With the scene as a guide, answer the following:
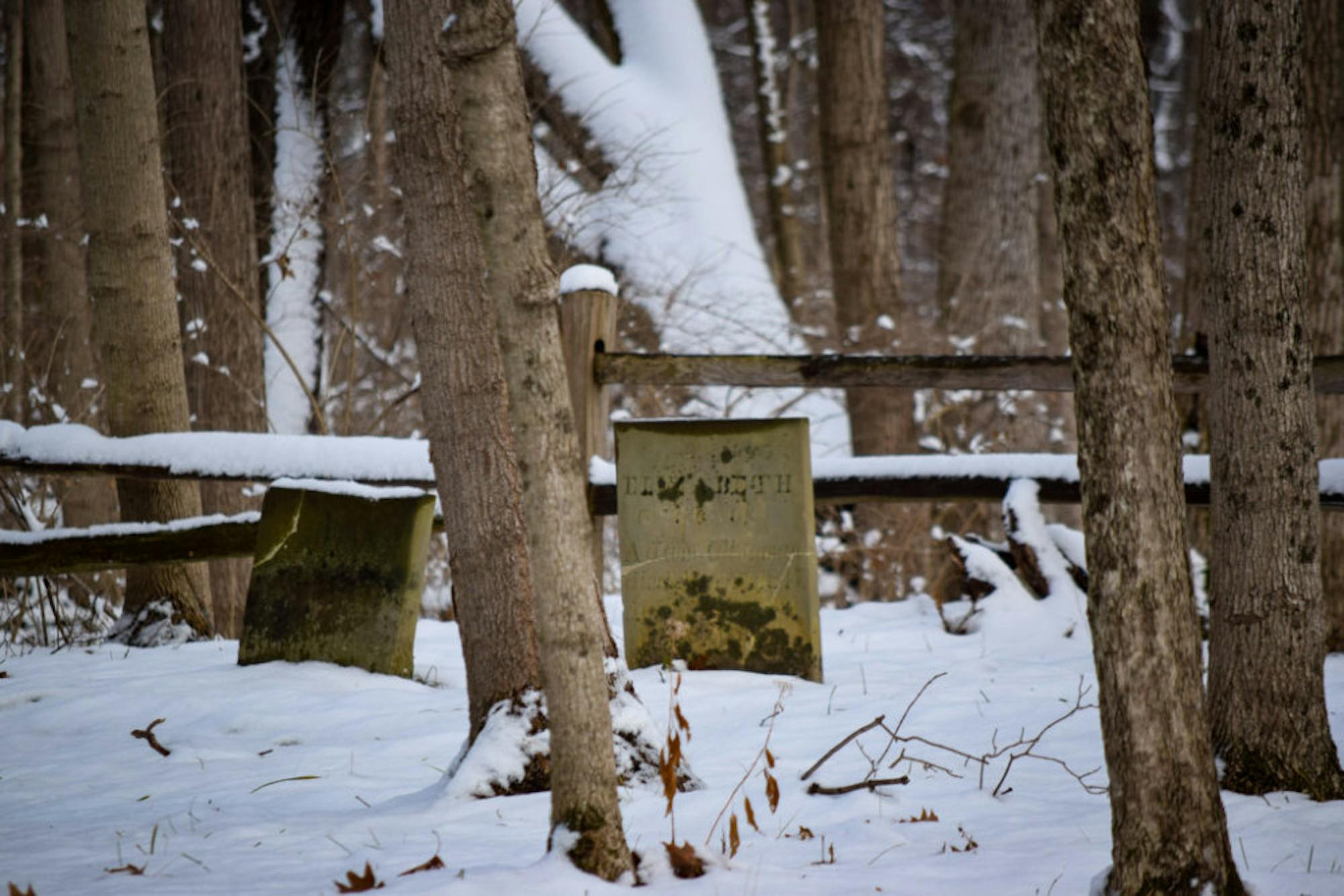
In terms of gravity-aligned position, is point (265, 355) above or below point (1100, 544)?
above

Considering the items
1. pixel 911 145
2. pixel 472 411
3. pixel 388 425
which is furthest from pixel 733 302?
pixel 911 145

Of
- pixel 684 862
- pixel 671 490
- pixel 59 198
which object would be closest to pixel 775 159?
pixel 59 198

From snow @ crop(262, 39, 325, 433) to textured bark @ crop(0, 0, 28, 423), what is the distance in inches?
53.8

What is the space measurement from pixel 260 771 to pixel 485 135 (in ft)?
6.42

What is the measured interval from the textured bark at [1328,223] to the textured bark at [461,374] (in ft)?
10.1

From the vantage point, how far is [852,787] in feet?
9.52

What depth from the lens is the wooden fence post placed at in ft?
14.2

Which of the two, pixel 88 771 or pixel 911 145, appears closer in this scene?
pixel 88 771

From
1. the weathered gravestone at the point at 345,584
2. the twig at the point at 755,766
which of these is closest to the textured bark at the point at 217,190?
the weathered gravestone at the point at 345,584

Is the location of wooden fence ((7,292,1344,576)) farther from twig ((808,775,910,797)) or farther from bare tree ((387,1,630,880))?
twig ((808,775,910,797))

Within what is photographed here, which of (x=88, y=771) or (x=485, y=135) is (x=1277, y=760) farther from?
(x=88, y=771)

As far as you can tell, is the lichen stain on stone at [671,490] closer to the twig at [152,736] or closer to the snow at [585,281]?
the snow at [585,281]

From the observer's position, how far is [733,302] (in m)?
8.16

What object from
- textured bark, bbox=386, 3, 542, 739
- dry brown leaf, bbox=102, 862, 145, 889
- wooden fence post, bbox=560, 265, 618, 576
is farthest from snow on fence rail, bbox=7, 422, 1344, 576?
dry brown leaf, bbox=102, 862, 145, 889
